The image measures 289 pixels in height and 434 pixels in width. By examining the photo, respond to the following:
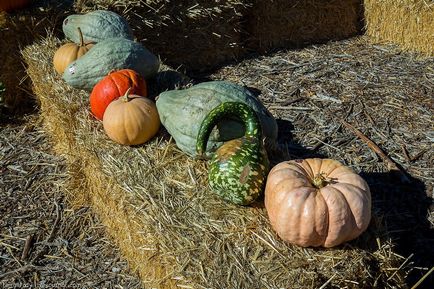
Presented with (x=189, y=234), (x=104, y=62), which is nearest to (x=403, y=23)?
(x=104, y=62)

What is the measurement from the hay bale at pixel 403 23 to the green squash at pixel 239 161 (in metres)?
4.72

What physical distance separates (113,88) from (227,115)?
1.14 metres

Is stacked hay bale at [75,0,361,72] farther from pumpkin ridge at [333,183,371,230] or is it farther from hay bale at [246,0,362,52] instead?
pumpkin ridge at [333,183,371,230]

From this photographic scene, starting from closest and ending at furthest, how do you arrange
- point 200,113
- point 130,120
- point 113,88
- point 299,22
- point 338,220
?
point 338,220 → point 200,113 → point 130,120 → point 113,88 → point 299,22

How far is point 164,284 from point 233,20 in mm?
5075

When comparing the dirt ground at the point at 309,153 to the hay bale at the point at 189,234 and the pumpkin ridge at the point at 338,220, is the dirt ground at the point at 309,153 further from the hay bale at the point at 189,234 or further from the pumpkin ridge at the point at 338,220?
the pumpkin ridge at the point at 338,220

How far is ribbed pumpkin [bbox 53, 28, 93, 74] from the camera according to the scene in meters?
5.52

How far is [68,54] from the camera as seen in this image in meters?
5.53

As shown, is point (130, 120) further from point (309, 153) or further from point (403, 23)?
point (403, 23)

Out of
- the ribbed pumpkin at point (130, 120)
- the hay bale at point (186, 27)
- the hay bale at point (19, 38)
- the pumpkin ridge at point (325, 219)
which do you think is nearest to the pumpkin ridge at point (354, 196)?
the pumpkin ridge at point (325, 219)

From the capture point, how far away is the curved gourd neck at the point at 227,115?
153 inches

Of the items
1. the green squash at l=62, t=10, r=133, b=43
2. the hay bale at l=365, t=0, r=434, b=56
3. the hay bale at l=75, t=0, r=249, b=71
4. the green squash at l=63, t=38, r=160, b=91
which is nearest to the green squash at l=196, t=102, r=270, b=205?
the green squash at l=63, t=38, r=160, b=91

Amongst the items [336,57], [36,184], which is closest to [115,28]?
Answer: [36,184]

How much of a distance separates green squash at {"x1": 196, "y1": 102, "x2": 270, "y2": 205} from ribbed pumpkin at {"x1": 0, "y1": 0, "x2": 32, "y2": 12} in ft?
11.5
